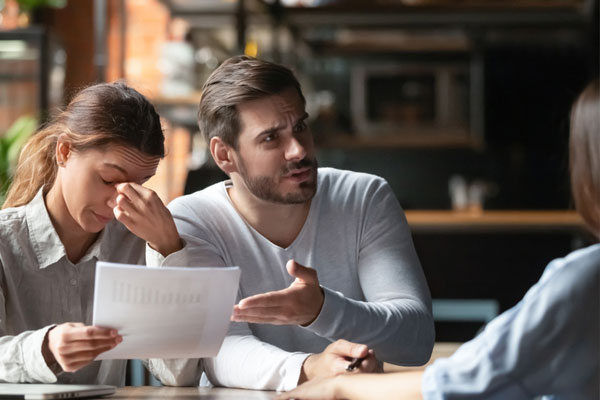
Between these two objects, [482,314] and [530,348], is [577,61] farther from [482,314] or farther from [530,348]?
[530,348]

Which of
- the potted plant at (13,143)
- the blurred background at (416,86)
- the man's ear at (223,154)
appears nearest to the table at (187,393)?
the man's ear at (223,154)

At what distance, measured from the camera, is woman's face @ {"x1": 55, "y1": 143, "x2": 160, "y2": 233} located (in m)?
1.54

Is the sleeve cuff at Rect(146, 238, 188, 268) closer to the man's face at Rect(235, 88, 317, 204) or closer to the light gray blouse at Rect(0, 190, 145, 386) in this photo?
the light gray blouse at Rect(0, 190, 145, 386)

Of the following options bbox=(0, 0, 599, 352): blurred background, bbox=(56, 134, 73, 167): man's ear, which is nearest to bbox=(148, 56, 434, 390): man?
bbox=(56, 134, 73, 167): man's ear

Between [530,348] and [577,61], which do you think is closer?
[530,348]

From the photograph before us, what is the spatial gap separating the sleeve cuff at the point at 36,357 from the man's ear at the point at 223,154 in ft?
2.04

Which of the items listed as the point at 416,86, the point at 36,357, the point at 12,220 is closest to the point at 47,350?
the point at 36,357

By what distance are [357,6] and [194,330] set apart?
13.4 ft

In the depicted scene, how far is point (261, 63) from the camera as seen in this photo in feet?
5.89

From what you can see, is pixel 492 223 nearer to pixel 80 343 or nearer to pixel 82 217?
pixel 82 217

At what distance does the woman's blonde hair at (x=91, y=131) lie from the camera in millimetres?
1562

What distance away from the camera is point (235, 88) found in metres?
1.79

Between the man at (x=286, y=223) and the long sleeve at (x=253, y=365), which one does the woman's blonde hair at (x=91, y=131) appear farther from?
the long sleeve at (x=253, y=365)

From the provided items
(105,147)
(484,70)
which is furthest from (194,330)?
(484,70)
